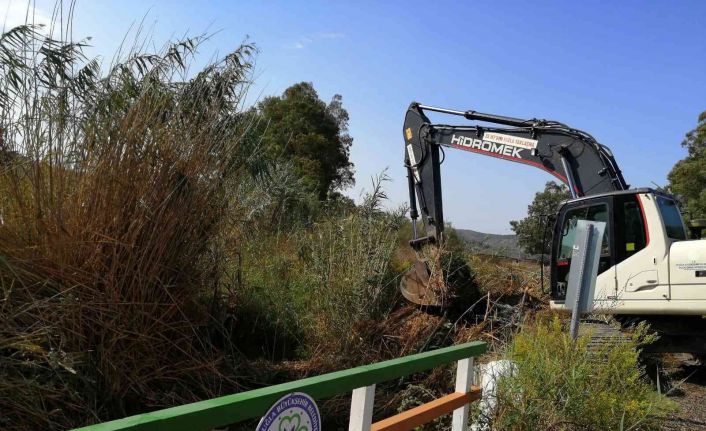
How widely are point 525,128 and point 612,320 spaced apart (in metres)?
3.54

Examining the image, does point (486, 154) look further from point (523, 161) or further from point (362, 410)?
point (362, 410)

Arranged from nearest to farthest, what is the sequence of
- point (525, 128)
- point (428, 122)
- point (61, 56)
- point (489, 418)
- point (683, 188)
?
point (489, 418), point (61, 56), point (525, 128), point (428, 122), point (683, 188)

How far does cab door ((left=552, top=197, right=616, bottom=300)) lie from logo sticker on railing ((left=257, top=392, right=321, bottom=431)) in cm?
749

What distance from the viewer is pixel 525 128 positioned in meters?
10.7

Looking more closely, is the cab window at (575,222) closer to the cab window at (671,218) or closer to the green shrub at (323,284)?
the cab window at (671,218)

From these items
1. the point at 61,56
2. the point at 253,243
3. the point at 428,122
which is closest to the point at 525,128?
the point at 428,122

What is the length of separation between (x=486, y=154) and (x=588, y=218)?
2.61 metres

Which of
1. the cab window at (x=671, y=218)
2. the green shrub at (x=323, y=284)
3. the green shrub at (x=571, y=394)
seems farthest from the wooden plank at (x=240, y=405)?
the cab window at (x=671, y=218)

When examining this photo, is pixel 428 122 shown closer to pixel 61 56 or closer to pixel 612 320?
pixel 612 320

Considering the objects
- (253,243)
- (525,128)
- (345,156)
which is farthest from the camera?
(345,156)

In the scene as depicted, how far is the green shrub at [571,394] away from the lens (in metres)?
4.72

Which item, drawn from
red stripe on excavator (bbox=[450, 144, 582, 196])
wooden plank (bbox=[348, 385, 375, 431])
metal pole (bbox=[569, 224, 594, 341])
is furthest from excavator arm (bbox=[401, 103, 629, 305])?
wooden plank (bbox=[348, 385, 375, 431])

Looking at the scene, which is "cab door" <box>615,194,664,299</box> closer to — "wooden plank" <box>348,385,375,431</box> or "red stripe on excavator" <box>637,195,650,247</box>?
"red stripe on excavator" <box>637,195,650,247</box>

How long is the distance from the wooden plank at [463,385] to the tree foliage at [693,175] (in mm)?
25022
